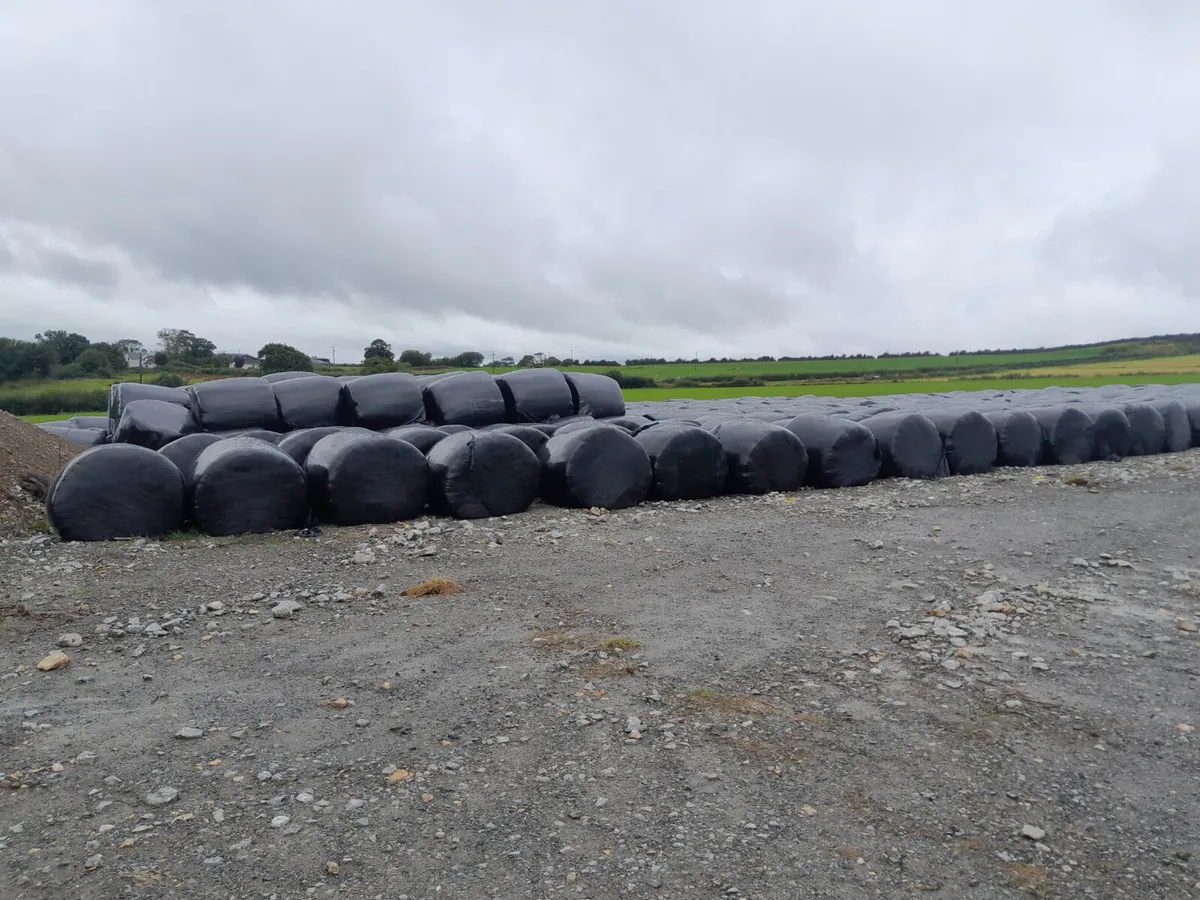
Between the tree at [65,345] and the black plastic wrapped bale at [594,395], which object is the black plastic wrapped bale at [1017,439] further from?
the tree at [65,345]

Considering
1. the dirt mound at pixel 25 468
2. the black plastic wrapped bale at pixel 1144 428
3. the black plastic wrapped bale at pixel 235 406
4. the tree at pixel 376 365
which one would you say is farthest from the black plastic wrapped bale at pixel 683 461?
the tree at pixel 376 365

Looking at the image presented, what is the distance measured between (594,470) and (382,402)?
3.39m

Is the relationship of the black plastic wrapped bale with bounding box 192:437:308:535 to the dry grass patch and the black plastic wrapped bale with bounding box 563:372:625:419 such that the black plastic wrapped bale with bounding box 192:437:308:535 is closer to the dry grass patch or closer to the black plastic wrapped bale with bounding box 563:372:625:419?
the dry grass patch

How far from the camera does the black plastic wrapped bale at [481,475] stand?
24.5ft

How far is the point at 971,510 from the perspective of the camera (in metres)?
7.99

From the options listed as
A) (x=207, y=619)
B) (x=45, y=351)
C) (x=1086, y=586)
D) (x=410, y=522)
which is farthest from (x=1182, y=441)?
(x=45, y=351)

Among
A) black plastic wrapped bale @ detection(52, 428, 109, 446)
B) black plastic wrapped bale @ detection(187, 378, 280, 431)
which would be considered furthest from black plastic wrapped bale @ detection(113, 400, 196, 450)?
black plastic wrapped bale @ detection(52, 428, 109, 446)

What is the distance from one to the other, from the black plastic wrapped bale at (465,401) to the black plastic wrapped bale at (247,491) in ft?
10.9

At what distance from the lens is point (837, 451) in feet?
30.6

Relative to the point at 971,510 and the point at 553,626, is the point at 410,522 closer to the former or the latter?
the point at 553,626

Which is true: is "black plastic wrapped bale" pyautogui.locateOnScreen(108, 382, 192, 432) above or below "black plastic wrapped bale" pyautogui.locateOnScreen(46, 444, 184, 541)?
above

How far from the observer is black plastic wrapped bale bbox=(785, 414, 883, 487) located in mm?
9328

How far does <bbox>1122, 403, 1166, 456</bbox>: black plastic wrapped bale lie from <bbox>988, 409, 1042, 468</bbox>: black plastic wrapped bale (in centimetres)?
268

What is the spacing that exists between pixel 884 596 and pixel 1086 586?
1496mm
